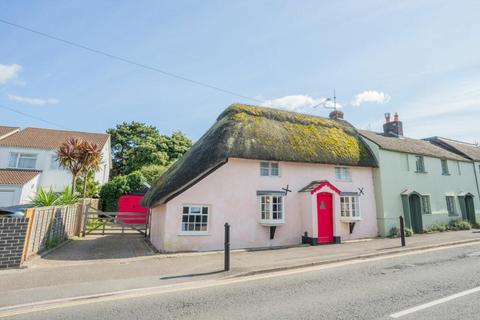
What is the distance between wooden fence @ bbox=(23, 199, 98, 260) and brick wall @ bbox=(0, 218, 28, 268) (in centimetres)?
41

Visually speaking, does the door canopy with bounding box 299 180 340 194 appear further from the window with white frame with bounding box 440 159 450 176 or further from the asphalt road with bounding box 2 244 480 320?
the window with white frame with bounding box 440 159 450 176

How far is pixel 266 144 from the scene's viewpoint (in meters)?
13.5

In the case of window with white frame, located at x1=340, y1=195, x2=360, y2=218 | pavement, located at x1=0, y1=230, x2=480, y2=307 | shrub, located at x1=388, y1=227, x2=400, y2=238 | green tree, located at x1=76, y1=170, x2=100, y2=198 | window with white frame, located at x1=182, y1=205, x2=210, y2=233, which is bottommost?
pavement, located at x1=0, y1=230, x2=480, y2=307

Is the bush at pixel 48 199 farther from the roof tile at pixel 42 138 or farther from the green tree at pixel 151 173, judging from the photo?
the roof tile at pixel 42 138

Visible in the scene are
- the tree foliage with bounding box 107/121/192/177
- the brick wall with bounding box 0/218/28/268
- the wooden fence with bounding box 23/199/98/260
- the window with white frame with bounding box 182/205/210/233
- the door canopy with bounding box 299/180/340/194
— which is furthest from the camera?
the tree foliage with bounding box 107/121/192/177

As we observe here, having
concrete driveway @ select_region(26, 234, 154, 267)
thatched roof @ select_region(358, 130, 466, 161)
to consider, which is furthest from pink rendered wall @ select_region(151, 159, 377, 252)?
thatched roof @ select_region(358, 130, 466, 161)

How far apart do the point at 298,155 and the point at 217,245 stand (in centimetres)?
622

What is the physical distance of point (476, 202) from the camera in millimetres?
21516

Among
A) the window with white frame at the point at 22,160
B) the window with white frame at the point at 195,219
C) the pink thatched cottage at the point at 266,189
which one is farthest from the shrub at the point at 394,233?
the window with white frame at the point at 22,160

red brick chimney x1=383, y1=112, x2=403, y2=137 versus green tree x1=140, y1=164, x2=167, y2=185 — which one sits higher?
red brick chimney x1=383, y1=112, x2=403, y2=137

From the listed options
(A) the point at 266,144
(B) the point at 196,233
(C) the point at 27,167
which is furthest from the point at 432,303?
(C) the point at 27,167

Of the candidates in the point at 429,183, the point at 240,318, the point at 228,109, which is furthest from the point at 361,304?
the point at 429,183

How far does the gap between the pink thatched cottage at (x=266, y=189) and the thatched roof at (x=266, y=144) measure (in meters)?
0.06

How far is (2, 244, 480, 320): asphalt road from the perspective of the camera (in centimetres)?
476
